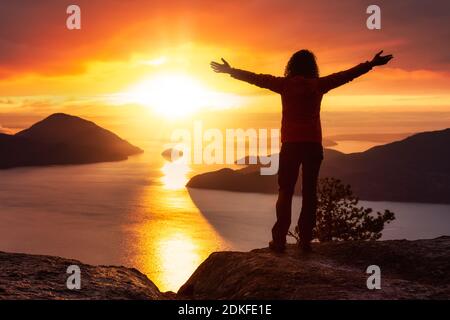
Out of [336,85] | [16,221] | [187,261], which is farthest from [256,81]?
[16,221]

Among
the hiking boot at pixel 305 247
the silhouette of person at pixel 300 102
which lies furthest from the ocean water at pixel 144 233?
the silhouette of person at pixel 300 102

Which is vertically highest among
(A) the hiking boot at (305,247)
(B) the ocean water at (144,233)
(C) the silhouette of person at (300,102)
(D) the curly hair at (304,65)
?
(D) the curly hair at (304,65)

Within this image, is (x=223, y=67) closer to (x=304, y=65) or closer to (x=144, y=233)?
(x=304, y=65)

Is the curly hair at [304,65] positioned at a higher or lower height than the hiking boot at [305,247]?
higher

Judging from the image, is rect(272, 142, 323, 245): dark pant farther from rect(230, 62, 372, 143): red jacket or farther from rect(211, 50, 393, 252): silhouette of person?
rect(230, 62, 372, 143): red jacket

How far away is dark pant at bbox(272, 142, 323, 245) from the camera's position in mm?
8172

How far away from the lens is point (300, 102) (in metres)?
8.08

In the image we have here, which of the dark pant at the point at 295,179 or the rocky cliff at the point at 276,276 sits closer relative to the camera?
the rocky cliff at the point at 276,276

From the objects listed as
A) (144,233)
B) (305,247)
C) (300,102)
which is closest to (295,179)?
(300,102)

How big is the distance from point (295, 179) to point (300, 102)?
1.44 meters

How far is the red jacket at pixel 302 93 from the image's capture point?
8.07 meters

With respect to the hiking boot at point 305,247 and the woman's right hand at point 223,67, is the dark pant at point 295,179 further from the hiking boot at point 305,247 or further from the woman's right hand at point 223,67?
the woman's right hand at point 223,67

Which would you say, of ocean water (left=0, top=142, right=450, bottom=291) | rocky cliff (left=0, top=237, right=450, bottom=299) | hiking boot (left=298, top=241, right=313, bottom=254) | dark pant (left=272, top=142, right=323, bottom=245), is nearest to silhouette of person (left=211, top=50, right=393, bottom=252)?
dark pant (left=272, top=142, right=323, bottom=245)

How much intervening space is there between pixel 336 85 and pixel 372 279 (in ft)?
→ 11.1
